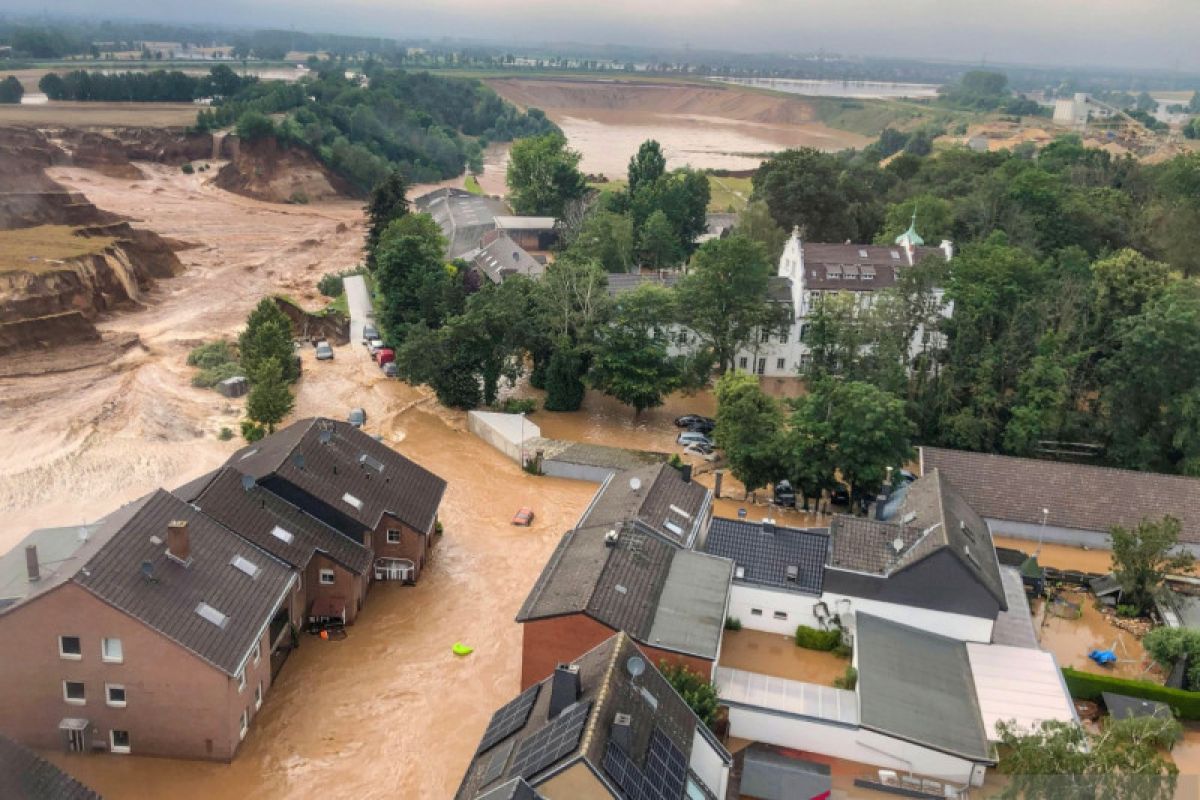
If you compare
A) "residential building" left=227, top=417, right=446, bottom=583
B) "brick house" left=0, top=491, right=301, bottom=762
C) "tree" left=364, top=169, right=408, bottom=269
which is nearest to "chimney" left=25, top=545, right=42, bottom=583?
"brick house" left=0, top=491, right=301, bottom=762

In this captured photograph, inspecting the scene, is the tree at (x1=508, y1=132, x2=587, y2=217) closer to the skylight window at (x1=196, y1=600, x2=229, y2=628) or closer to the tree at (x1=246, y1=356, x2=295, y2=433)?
the tree at (x1=246, y1=356, x2=295, y2=433)

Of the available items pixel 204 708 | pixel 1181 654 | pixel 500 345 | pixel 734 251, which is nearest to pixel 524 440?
pixel 500 345

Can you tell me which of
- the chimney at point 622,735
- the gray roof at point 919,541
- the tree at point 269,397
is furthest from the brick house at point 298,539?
the gray roof at point 919,541

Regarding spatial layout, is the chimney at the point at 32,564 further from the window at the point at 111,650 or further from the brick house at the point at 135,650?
the window at the point at 111,650

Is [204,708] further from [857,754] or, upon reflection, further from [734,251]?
[734,251]

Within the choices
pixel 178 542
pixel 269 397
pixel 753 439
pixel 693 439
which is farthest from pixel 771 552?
pixel 269 397
